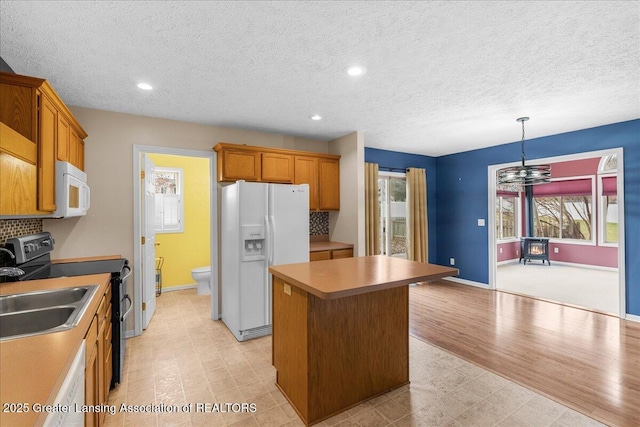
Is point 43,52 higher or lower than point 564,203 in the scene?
higher

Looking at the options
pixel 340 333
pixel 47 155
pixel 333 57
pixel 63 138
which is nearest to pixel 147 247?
pixel 63 138

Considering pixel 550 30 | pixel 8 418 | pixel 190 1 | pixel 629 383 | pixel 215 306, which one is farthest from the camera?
pixel 215 306

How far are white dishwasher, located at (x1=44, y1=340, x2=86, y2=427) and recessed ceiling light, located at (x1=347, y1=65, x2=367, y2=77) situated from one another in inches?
95.0

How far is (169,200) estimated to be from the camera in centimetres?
526

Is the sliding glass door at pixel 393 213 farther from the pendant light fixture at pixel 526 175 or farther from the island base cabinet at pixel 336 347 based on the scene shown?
the island base cabinet at pixel 336 347

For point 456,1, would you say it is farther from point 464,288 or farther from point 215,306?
point 464,288

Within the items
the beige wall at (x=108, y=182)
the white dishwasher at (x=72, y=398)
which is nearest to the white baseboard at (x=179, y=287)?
the beige wall at (x=108, y=182)

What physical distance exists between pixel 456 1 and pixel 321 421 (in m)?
2.71

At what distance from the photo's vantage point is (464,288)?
17.8 ft

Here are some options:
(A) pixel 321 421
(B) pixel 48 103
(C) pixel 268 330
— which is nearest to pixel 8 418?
(A) pixel 321 421

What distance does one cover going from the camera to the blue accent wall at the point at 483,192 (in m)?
3.74

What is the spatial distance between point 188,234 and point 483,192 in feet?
18.0

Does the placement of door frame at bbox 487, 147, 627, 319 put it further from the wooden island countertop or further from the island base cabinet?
the island base cabinet

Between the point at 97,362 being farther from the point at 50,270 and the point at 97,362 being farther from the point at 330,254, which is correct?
the point at 330,254
